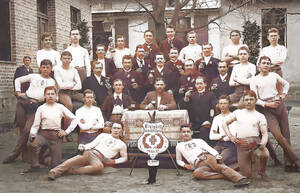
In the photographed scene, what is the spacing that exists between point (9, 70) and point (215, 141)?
21.6 ft

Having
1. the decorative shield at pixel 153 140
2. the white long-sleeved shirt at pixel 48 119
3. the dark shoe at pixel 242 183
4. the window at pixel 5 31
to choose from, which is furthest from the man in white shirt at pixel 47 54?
the dark shoe at pixel 242 183

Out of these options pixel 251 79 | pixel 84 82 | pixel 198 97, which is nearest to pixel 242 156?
pixel 251 79

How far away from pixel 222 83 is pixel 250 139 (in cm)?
185

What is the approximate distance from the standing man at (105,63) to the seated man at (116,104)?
0.93m

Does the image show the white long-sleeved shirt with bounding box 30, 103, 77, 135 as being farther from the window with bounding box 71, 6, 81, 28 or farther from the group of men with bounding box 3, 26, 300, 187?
the window with bounding box 71, 6, 81, 28

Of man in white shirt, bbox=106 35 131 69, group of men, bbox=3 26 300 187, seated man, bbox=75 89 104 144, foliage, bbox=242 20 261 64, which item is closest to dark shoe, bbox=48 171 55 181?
group of men, bbox=3 26 300 187

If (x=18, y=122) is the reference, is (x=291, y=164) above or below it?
below

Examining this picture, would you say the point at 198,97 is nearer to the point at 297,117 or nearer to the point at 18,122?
the point at 18,122

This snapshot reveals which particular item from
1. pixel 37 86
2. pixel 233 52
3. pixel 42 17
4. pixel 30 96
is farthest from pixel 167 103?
pixel 42 17

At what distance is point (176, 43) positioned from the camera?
8.82 metres

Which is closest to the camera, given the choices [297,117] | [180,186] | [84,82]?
[180,186]

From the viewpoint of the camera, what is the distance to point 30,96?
6.90 m

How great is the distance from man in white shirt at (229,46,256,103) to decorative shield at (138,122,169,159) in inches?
80.7

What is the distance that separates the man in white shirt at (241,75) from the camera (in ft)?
22.7
